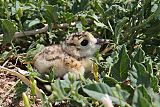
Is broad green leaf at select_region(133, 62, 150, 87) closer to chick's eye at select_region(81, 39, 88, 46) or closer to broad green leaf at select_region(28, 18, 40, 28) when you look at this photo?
chick's eye at select_region(81, 39, 88, 46)

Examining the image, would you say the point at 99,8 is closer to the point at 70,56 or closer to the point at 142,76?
the point at 70,56

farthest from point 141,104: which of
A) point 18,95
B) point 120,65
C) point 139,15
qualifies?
point 139,15

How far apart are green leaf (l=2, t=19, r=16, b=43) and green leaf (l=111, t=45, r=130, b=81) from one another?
1026 millimetres

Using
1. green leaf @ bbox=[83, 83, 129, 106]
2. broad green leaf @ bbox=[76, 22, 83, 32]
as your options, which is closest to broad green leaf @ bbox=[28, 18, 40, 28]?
broad green leaf @ bbox=[76, 22, 83, 32]

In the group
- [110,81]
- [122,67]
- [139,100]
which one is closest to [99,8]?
[122,67]

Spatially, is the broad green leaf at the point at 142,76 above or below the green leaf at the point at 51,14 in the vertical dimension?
below

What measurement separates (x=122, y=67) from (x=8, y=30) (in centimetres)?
115

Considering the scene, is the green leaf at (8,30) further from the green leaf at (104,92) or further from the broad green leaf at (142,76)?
the green leaf at (104,92)

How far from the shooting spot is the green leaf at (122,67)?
122 inches

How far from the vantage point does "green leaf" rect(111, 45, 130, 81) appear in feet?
10.1

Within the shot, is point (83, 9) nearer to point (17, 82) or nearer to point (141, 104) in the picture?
point (17, 82)

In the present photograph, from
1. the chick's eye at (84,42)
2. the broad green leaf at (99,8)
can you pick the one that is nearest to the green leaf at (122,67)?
the chick's eye at (84,42)

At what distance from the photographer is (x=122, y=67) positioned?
122 inches

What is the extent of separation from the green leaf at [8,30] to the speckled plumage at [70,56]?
0.33 meters
